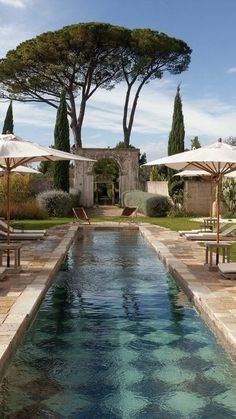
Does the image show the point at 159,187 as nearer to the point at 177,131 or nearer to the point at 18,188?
the point at 177,131

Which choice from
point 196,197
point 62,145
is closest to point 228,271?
point 196,197

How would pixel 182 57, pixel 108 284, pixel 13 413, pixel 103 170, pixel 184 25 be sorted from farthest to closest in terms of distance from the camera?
pixel 103 170 → pixel 182 57 → pixel 184 25 → pixel 108 284 → pixel 13 413

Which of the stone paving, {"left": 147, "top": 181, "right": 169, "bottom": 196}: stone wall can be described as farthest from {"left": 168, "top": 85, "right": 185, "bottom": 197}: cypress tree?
the stone paving

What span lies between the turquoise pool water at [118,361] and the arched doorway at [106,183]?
1130 inches

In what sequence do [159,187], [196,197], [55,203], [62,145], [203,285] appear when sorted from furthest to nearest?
[159,187] → [62,145] → [196,197] → [55,203] → [203,285]

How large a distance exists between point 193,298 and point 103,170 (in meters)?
34.0

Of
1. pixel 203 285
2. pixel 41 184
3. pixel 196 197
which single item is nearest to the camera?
pixel 203 285

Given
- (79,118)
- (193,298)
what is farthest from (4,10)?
(79,118)

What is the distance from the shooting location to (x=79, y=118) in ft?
120

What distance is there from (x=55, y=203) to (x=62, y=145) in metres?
4.74

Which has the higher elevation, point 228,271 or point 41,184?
point 41,184

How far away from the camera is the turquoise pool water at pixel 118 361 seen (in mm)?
4254

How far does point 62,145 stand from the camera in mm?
29250

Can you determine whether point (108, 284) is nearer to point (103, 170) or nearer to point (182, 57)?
point (182, 57)
